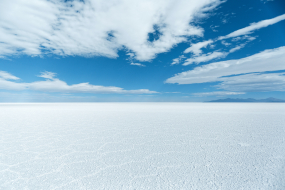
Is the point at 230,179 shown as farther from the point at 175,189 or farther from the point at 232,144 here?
the point at 232,144

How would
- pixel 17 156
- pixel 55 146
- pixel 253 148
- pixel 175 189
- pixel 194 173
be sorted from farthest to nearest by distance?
pixel 55 146 < pixel 253 148 < pixel 17 156 < pixel 194 173 < pixel 175 189

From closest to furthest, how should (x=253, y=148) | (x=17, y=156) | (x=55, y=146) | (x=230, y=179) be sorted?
1. (x=230, y=179)
2. (x=17, y=156)
3. (x=253, y=148)
4. (x=55, y=146)

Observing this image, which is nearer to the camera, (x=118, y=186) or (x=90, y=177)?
(x=118, y=186)

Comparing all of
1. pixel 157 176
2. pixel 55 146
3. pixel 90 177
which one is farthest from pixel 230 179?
pixel 55 146

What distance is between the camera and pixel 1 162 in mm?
2334

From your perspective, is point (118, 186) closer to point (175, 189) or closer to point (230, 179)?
point (175, 189)

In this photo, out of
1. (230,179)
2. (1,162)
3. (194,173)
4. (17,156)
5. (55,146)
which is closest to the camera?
(230,179)

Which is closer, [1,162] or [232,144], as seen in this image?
[1,162]

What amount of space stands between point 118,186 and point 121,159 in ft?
2.37

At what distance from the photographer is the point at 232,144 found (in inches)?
122

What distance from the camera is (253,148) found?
2.86 m

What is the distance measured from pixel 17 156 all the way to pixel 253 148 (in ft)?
14.9

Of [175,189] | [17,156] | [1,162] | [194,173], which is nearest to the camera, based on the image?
[175,189]

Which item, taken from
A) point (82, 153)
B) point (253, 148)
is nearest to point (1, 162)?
point (82, 153)
